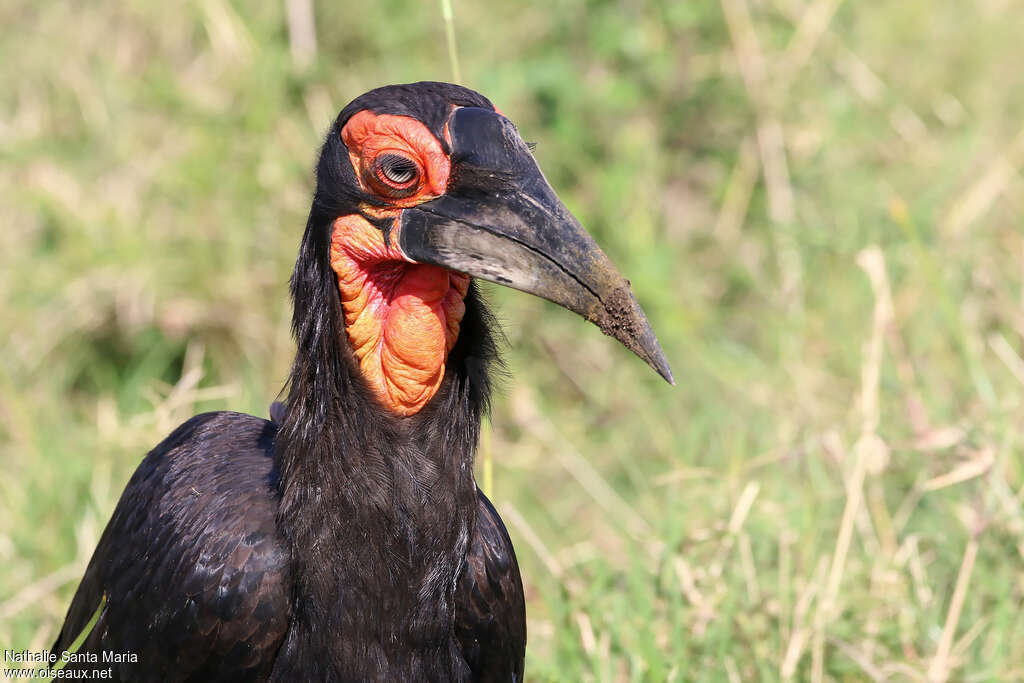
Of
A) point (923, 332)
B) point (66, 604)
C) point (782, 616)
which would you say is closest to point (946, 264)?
point (923, 332)

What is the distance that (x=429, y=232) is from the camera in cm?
222

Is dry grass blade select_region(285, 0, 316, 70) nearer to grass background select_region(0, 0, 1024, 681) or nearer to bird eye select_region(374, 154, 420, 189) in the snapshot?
grass background select_region(0, 0, 1024, 681)

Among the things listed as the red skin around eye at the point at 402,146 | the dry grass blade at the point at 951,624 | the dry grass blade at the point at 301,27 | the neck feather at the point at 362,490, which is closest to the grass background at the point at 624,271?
the dry grass blade at the point at 301,27

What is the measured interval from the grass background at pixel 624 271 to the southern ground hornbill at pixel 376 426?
840 mm

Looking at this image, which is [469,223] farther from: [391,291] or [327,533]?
[327,533]

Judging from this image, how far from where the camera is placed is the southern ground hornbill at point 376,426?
219 cm

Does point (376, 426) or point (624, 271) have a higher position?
point (624, 271)

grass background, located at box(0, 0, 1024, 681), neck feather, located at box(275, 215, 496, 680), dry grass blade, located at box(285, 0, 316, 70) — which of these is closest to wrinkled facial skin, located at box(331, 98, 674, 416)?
neck feather, located at box(275, 215, 496, 680)

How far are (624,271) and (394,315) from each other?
2.79 m

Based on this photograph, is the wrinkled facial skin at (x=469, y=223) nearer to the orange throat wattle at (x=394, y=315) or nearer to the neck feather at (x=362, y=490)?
the orange throat wattle at (x=394, y=315)

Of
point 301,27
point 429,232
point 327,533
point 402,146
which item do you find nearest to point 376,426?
point 327,533

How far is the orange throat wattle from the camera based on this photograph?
2.30 meters

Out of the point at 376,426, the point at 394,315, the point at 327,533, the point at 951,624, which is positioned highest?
the point at 394,315

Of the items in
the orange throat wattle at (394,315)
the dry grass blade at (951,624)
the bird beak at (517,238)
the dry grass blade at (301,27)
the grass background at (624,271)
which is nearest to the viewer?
the bird beak at (517,238)
